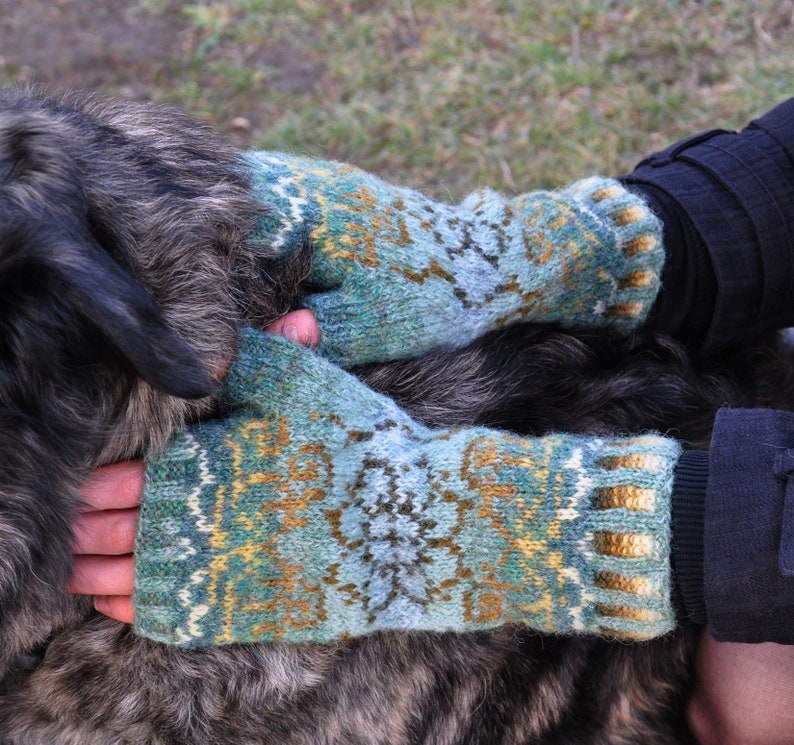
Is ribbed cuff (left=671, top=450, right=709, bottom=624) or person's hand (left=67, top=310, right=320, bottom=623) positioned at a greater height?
ribbed cuff (left=671, top=450, right=709, bottom=624)

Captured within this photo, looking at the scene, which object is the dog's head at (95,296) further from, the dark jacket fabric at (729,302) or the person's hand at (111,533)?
the dark jacket fabric at (729,302)

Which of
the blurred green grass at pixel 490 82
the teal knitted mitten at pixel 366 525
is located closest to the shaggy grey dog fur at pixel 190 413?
the teal knitted mitten at pixel 366 525

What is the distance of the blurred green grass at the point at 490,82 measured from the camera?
4.34 meters

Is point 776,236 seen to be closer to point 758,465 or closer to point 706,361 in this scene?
point 706,361

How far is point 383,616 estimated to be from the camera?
6.47 ft

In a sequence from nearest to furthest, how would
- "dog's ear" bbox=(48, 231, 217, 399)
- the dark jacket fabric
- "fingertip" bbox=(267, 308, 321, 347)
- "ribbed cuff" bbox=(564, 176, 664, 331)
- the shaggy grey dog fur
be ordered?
1. "dog's ear" bbox=(48, 231, 217, 399)
2. the shaggy grey dog fur
3. the dark jacket fabric
4. "fingertip" bbox=(267, 308, 321, 347)
5. "ribbed cuff" bbox=(564, 176, 664, 331)

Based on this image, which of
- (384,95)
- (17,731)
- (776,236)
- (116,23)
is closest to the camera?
(17,731)

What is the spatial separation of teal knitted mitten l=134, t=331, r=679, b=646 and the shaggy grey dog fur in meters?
0.13

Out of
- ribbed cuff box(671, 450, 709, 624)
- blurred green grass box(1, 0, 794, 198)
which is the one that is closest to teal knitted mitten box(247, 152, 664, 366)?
ribbed cuff box(671, 450, 709, 624)

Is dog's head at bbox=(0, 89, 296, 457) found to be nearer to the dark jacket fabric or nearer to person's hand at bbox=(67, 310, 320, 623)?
person's hand at bbox=(67, 310, 320, 623)

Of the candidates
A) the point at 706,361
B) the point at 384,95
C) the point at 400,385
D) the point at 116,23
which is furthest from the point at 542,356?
the point at 116,23

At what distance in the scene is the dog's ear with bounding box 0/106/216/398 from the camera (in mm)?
1479

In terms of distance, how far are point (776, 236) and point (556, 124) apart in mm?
2106

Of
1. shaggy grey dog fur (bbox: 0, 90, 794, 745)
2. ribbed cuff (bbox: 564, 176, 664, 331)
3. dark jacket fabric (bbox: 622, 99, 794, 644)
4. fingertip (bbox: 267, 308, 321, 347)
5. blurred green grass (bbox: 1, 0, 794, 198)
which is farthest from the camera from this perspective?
blurred green grass (bbox: 1, 0, 794, 198)
